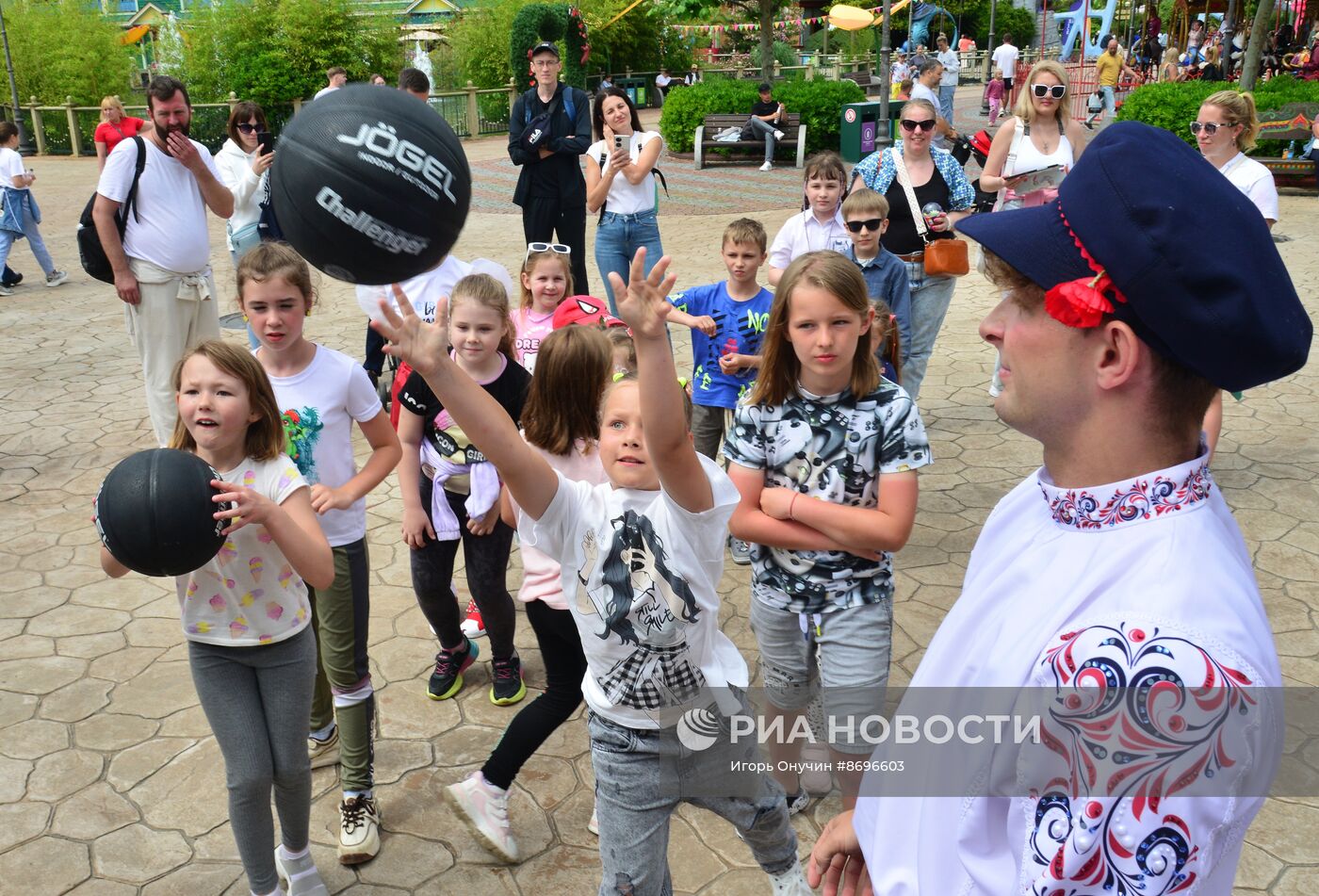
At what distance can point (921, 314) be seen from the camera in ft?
22.1

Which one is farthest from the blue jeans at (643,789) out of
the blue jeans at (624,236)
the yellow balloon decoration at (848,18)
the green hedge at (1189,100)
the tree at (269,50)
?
the tree at (269,50)

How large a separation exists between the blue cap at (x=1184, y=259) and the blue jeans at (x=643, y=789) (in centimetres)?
170

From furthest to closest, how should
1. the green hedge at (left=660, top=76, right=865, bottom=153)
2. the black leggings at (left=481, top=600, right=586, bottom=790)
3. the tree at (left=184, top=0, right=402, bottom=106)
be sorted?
the tree at (left=184, top=0, right=402, bottom=106) → the green hedge at (left=660, top=76, right=865, bottom=153) → the black leggings at (left=481, top=600, right=586, bottom=790)

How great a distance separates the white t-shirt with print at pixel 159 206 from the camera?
20.8 ft

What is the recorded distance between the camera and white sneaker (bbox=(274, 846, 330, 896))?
3.39 m

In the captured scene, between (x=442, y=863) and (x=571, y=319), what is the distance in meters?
2.45

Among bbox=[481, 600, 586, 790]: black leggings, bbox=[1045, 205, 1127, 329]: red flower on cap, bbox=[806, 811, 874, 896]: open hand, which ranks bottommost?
bbox=[481, 600, 586, 790]: black leggings

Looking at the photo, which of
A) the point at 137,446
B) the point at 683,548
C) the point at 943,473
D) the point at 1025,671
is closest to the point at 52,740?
the point at 683,548

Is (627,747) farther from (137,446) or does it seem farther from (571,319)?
(137,446)

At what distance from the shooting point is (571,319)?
4.98 m

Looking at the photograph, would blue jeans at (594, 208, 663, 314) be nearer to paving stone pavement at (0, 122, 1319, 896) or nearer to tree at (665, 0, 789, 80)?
paving stone pavement at (0, 122, 1319, 896)

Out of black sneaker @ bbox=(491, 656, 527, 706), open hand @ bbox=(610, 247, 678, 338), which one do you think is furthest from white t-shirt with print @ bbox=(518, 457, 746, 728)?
black sneaker @ bbox=(491, 656, 527, 706)

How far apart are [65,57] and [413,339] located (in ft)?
116

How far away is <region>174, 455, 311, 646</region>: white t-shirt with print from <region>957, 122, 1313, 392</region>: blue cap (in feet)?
7.89
